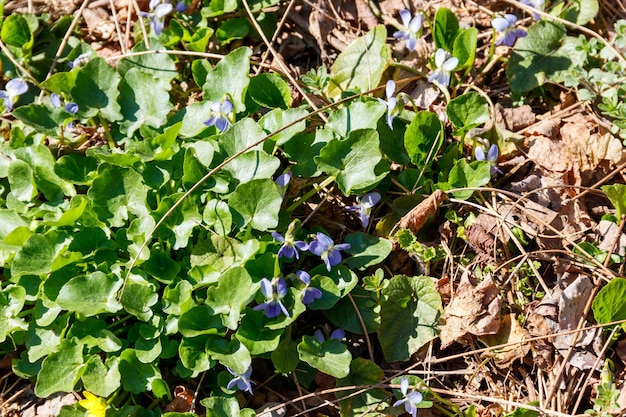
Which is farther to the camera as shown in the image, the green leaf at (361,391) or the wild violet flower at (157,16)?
the wild violet flower at (157,16)

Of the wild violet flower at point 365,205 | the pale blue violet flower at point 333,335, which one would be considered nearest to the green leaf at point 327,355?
the pale blue violet flower at point 333,335

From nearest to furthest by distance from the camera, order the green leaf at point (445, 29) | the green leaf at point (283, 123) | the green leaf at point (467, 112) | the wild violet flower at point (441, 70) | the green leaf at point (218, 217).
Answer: the green leaf at point (218, 217), the green leaf at point (283, 123), the green leaf at point (467, 112), the wild violet flower at point (441, 70), the green leaf at point (445, 29)

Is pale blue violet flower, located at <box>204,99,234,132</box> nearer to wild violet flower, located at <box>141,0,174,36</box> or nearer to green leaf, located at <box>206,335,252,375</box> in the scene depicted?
wild violet flower, located at <box>141,0,174,36</box>

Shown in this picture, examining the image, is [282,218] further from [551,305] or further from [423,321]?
[551,305]

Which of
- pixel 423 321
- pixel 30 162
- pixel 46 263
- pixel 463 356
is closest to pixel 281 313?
pixel 423 321

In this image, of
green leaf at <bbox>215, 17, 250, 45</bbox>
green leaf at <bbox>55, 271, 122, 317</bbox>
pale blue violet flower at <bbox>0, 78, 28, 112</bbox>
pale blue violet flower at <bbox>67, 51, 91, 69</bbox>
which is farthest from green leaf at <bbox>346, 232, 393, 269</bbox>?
pale blue violet flower at <bbox>0, 78, 28, 112</bbox>

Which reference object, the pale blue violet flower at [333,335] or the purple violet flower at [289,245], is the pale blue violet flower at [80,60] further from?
the pale blue violet flower at [333,335]

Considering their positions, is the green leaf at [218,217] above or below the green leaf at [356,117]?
below

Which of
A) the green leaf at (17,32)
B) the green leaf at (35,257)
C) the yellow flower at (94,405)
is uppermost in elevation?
the green leaf at (17,32)
